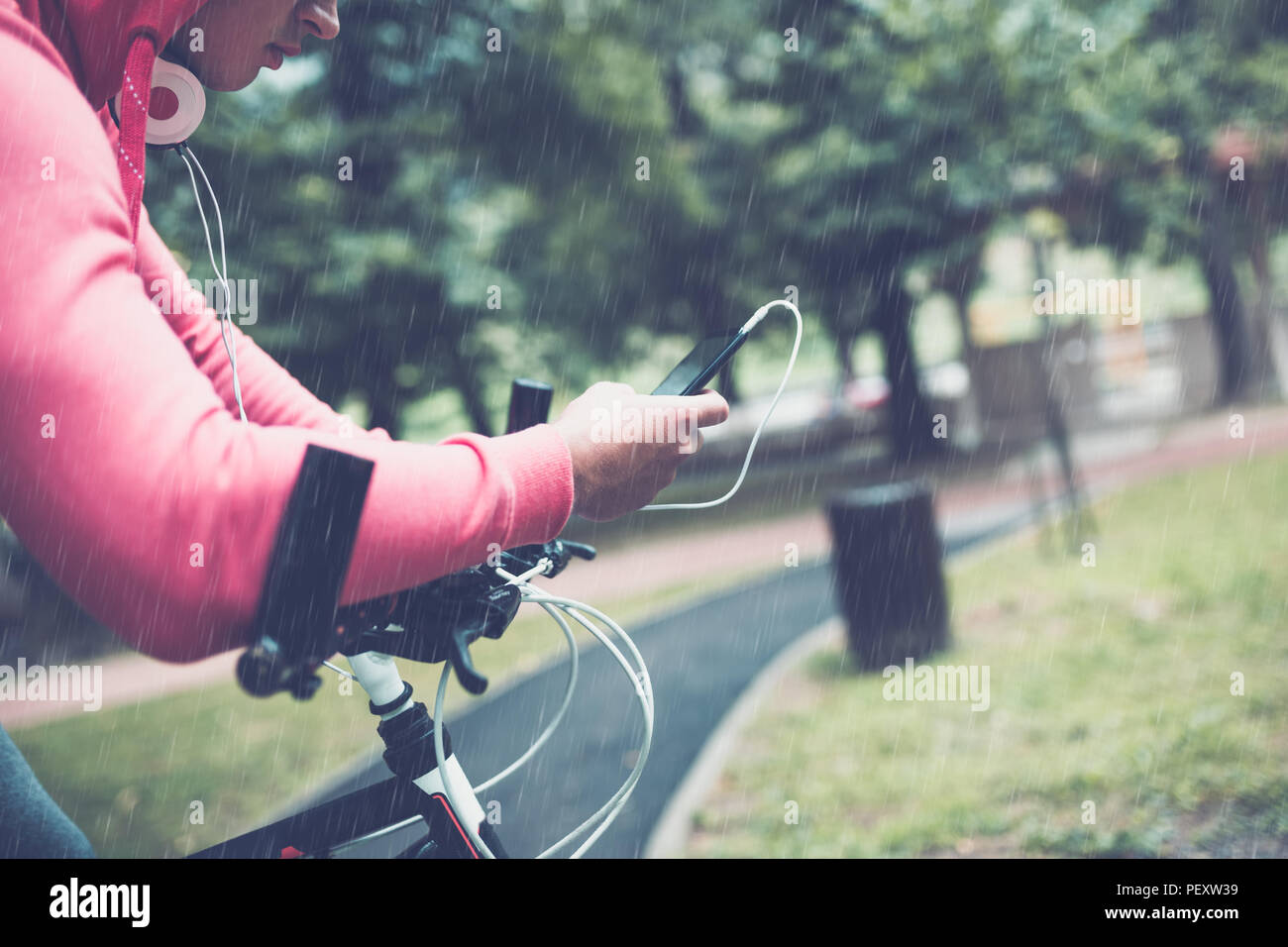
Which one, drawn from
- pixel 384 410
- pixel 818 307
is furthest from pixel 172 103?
pixel 818 307

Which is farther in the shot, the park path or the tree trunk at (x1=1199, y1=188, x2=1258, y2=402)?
the tree trunk at (x1=1199, y1=188, x2=1258, y2=402)

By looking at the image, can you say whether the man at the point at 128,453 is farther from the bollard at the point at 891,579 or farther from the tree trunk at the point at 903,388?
the tree trunk at the point at 903,388

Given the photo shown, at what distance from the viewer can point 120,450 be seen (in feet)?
2.72

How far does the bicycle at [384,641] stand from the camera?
879mm

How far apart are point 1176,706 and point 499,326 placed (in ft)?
39.4

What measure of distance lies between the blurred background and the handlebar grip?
340cm

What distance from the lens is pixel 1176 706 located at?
5.46 metres

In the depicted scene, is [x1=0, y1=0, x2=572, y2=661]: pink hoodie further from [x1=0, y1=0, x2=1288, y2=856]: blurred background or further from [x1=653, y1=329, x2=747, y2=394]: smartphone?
[x1=0, y1=0, x2=1288, y2=856]: blurred background

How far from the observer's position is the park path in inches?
455

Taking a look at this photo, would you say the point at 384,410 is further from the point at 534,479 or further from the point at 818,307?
the point at 534,479

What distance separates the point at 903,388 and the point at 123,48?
790 inches

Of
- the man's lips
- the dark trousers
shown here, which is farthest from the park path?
the man's lips

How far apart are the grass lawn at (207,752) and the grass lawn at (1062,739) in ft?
5.34

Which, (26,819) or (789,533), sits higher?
(26,819)
